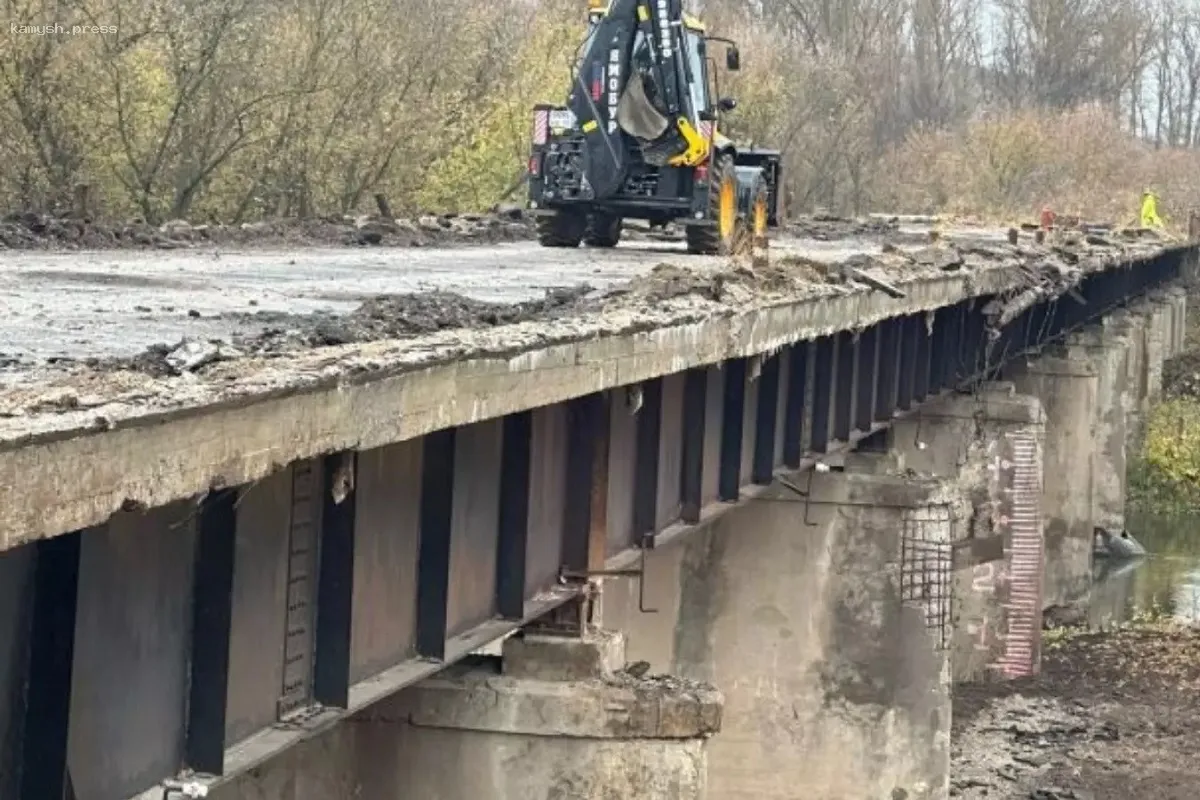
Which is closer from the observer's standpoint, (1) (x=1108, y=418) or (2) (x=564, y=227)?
(2) (x=564, y=227)

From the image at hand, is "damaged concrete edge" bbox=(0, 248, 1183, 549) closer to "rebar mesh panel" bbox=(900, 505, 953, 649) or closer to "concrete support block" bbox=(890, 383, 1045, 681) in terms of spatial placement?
"rebar mesh panel" bbox=(900, 505, 953, 649)

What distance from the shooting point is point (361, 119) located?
37125mm

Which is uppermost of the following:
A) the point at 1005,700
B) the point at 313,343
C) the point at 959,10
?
the point at 959,10

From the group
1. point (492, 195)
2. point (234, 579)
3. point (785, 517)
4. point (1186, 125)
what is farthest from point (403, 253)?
point (1186, 125)

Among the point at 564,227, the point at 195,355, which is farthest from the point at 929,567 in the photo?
the point at 195,355

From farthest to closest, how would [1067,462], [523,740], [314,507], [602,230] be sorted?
[1067,462] < [602,230] < [523,740] < [314,507]

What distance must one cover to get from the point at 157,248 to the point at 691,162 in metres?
6.96

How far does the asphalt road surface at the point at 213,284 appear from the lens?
913 centimetres

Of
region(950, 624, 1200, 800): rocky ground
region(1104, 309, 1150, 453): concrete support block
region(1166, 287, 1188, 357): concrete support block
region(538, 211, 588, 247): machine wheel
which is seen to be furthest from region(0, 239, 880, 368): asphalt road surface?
region(1166, 287, 1188, 357): concrete support block

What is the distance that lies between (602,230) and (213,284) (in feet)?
39.7

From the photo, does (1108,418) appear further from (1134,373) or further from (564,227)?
(564,227)

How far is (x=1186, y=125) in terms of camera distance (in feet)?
398

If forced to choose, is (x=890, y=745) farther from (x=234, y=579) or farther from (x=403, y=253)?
(x=234, y=579)

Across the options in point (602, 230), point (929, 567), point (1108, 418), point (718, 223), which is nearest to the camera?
point (929, 567)
